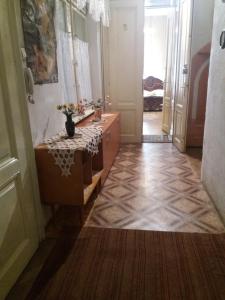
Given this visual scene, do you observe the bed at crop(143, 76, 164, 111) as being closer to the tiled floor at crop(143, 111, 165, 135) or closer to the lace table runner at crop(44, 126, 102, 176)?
the tiled floor at crop(143, 111, 165, 135)

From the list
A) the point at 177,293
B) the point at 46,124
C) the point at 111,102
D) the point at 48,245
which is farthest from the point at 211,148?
the point at 111,102

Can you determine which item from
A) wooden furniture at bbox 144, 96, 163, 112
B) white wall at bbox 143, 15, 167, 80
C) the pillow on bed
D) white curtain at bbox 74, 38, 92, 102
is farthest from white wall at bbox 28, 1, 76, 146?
white wall at bbox 143, 15, 167, 80

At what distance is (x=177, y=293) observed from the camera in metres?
1.50

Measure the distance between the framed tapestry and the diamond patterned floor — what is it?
1420 millimetres

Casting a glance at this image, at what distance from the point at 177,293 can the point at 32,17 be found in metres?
2.25

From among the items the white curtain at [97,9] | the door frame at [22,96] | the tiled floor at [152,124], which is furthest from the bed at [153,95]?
the door frame at [22,96]

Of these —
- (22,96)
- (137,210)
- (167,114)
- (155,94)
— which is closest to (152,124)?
(167,114)

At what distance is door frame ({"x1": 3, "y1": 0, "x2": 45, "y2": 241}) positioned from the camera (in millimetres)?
1533

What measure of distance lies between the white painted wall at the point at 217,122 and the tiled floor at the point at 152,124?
2.92m

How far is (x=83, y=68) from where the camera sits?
136 inches

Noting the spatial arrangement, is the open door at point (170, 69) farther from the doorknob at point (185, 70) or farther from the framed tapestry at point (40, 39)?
the framed tapestry at point (40, 39)

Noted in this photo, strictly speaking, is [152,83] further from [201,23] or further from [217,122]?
[217,122]

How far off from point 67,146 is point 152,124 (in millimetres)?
4813

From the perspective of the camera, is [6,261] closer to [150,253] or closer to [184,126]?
[150,253]
